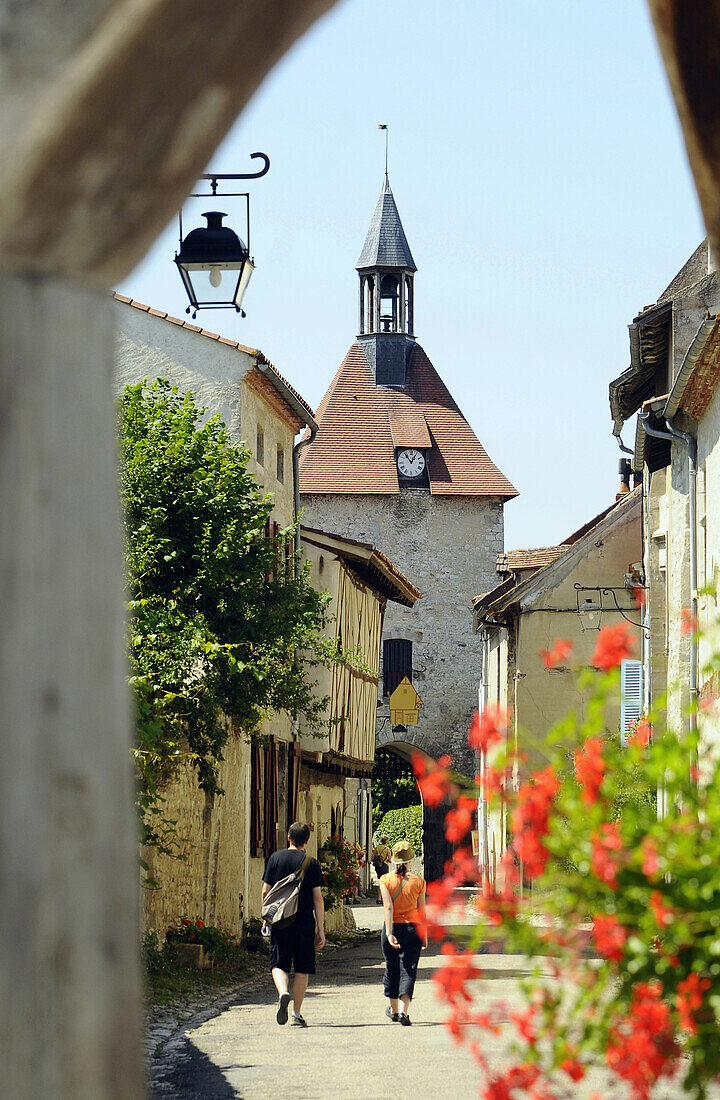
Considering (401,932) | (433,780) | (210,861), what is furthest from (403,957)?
(433,780)

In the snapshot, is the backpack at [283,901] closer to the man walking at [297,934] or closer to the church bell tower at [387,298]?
the man walking at [297,934]

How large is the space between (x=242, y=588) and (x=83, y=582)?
12543 mm

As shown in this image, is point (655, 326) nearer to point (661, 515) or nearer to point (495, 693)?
point (661, 515)

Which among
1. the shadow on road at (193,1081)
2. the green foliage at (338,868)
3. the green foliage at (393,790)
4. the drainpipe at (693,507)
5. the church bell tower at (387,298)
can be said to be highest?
the church bell tower at (387,298)

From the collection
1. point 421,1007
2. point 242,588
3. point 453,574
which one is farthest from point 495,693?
point 421,1007

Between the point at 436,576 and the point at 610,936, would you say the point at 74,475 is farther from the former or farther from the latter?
the point at 436,576

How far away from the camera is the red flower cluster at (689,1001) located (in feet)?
8.87

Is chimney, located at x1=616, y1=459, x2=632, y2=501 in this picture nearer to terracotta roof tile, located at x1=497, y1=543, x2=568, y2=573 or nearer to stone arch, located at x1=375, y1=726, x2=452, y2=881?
terracotta roof tile, located at x1=497, y1=543, x2=568, y2=573

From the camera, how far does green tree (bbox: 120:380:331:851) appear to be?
527 inches

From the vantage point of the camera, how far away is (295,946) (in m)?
9.84

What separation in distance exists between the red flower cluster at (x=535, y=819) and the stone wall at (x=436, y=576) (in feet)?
123

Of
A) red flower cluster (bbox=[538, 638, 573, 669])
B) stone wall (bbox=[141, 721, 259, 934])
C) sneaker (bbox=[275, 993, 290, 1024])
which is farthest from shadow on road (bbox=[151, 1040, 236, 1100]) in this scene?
red flower cluster (bbox=[538, 638, 573, 669])

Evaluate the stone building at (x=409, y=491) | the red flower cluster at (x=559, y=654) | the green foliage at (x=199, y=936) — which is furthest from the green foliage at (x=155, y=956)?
the stone building at (x=409, y=491)

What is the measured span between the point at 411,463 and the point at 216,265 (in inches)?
1460
